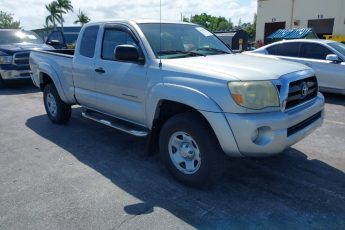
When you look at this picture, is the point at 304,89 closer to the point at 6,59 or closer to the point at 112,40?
the point at 112,40

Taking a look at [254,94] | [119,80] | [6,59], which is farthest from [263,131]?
[6,59]

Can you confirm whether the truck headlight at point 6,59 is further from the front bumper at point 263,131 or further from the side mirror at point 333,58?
the front bumper at point 263,131

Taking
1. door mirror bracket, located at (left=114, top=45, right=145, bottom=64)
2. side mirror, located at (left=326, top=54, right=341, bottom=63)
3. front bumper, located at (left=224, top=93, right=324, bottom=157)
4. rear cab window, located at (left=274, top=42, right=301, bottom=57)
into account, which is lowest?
front bumper, located at (left=224, top=93, right=324, bottom=157)

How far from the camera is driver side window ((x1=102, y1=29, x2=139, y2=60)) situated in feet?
14.8

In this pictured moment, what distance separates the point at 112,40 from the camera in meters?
4.73

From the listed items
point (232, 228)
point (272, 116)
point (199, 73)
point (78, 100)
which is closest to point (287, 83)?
point (272, 116)

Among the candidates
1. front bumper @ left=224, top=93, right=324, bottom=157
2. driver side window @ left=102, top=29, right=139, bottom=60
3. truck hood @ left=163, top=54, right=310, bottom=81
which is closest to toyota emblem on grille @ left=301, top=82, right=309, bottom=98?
truck hood @ left=163, top=54, right=310, bottom=81

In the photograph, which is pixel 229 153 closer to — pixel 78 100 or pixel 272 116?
pixel 272 116

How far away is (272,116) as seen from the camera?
3.23 metres

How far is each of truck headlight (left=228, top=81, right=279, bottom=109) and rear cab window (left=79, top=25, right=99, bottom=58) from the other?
8.37 ft

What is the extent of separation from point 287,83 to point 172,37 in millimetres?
1706

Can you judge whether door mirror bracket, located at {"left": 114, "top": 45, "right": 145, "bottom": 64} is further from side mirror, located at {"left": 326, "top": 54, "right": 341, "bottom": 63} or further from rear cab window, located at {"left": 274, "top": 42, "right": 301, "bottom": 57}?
rear cab window, located at {"left": 274, "top": 42, "right": 301, "bottom": 57}

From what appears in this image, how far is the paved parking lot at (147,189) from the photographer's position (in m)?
3.14

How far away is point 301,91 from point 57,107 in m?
4.23
